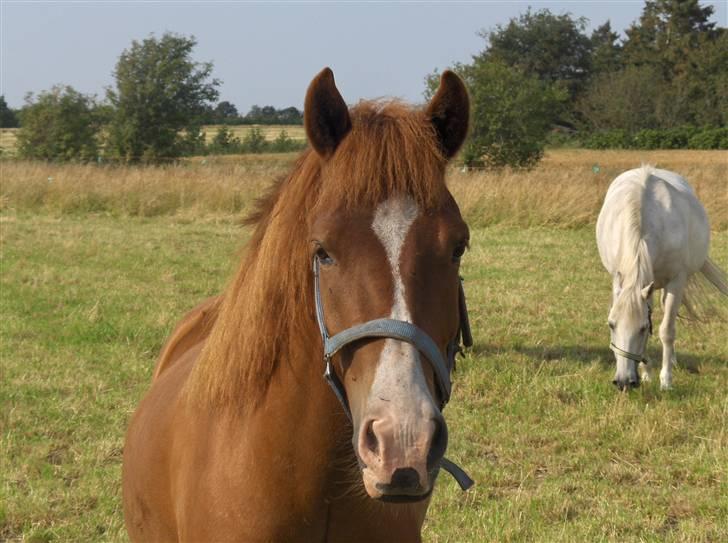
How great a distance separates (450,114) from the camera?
188 cm

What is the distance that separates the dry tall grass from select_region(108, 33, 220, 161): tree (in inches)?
415

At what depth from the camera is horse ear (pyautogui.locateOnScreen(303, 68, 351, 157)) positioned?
1.76m

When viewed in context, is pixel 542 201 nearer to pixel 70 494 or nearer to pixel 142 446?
pixel 70 494

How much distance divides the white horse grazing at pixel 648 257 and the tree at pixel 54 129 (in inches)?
913

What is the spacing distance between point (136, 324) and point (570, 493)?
14.9ft

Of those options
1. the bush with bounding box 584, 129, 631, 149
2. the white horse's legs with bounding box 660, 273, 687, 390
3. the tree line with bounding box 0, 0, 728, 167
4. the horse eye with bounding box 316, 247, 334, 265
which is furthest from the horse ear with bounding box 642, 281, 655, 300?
the bush with bounding box 584, 129, 631, 149

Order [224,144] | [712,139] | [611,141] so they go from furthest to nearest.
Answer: [611,141], [712,139], [224,144]

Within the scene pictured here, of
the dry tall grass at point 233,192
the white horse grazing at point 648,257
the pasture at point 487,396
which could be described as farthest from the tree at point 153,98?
the white horse grazing at point 648,257

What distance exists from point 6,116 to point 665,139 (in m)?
35.8

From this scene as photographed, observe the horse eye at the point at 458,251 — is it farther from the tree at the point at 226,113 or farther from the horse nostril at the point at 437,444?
the tree at the point at 226,113

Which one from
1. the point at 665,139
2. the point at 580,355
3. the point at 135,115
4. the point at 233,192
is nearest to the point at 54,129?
the point at 135,115

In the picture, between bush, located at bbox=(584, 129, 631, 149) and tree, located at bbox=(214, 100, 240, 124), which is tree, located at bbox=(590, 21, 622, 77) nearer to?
bush, located at bbox=(584, 129, 631, 149)

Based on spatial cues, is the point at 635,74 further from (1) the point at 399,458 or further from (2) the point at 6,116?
(1) the point at 399,458

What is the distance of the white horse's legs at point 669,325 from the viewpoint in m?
5.93
